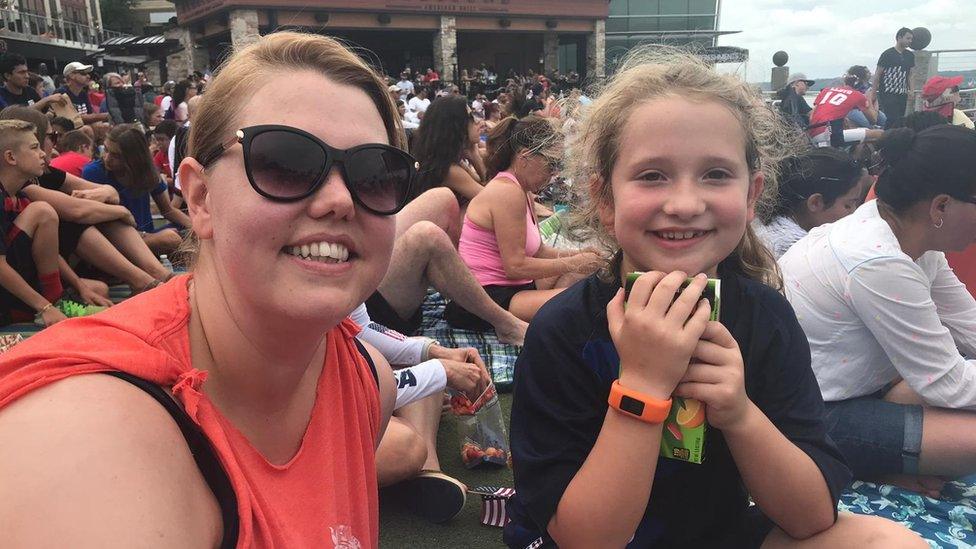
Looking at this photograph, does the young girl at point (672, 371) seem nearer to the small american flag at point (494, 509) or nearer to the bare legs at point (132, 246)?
the small american flag at point (494, 509)

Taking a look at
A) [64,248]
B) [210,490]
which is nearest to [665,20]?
[64,248]

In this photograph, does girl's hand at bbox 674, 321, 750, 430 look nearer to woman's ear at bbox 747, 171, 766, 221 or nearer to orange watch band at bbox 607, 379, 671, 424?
orange watch band at bbox 607, 379, 671, 424

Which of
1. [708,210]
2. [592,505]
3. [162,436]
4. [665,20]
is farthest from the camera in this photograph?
[665,20]

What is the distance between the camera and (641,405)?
4.21 ft

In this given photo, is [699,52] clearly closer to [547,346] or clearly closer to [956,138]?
[547,346]

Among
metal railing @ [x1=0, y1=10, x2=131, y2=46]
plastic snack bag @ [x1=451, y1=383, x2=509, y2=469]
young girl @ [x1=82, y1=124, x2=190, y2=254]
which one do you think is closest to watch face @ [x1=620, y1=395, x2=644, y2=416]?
plastic snack bag @ [x1=451, y1=383, x2=509, y2=469]

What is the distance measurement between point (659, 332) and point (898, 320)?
156 centimetres

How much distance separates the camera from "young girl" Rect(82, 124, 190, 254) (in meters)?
6.01

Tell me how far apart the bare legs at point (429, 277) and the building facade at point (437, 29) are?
3443 cm

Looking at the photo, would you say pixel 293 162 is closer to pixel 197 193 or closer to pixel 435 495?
pixel 197 193

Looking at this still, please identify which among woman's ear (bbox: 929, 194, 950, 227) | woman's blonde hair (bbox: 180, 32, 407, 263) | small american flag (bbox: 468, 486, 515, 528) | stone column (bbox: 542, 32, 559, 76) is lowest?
small american flag (bbox: 468, 486, 515, 528)

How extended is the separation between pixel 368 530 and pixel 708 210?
1034 millimetres

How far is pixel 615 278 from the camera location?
1.71 m

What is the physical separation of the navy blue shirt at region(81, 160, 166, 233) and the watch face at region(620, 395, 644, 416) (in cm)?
623
